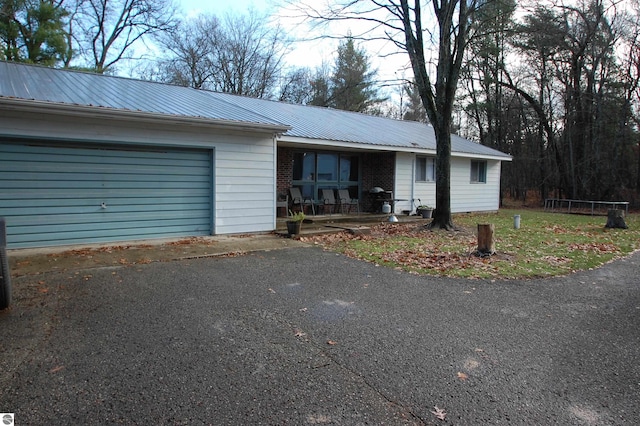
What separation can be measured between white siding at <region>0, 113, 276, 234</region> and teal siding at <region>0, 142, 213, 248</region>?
259 mm

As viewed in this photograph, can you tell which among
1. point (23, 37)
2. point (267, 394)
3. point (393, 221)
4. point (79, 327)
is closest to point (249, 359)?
point (267, 394)

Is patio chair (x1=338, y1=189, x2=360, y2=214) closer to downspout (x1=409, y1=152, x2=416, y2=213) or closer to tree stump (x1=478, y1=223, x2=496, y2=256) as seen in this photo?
downspout (x1=409, y1=152, x2=416, y2=213)

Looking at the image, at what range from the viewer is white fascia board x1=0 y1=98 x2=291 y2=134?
6754mm

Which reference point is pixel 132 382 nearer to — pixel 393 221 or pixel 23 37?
pixel 393 221

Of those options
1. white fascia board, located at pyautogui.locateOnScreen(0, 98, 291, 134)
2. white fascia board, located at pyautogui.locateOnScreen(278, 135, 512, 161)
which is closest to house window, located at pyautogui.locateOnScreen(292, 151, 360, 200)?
white fascia board, located at pyautogui.locateOnScreen(278, 135, 512, 161)

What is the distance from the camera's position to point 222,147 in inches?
361

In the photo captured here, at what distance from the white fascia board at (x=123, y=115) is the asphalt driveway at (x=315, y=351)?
312 cm

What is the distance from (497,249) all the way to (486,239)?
1.02 m

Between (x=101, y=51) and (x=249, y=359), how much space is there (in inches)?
1059

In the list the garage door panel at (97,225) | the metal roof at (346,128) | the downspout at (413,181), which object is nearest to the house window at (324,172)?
the metal roof at (346,128)

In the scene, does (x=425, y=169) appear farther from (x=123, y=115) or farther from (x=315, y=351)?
(x=315, y=351)

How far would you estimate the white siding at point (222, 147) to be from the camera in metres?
7.41

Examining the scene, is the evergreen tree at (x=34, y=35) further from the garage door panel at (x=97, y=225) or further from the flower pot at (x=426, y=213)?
the flower pot at (x=426, y=213)

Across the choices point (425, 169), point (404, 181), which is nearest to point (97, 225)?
point (404, 181)
